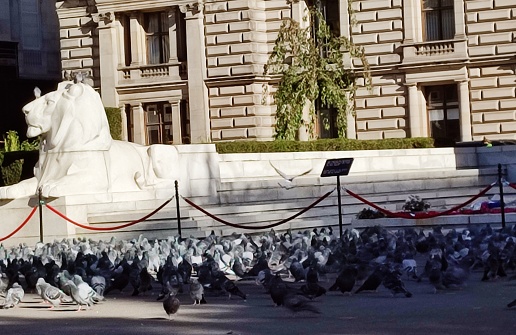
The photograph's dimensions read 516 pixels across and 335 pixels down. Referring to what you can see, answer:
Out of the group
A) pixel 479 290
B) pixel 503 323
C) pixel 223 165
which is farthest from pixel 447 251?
pixel 223 165

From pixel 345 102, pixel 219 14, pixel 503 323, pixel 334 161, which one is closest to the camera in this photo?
pixel 503 323

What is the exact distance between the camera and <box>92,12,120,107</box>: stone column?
49781 millimetres

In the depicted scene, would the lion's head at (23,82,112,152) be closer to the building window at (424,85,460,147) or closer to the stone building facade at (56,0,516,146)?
the stone building facade at (56,0,516,146)

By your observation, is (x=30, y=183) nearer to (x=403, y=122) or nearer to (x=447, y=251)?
(x=447, y=251)

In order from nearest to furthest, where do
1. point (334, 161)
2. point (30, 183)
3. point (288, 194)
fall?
point (334, 161) < point (30, 183) < point (288, 194)

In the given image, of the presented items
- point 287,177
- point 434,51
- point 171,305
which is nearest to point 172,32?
point 434,51

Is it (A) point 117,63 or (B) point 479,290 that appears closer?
(B) point 479,290

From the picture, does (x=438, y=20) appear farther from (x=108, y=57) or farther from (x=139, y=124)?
(x=108, y=57)

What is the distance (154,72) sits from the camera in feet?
161

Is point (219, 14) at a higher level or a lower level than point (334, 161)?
higher

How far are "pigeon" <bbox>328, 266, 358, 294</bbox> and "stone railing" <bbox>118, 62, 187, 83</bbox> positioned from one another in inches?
1296

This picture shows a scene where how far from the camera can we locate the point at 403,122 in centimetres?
4556

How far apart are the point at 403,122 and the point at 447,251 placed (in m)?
27.6

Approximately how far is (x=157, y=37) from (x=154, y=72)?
162 cm
